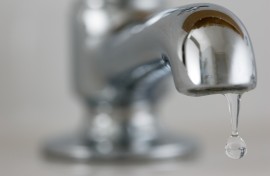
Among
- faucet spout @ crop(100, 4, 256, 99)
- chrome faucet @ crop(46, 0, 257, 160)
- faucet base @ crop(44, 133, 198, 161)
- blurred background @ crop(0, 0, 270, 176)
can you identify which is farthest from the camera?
blurred background @ crop(0, 0, 270, 176)

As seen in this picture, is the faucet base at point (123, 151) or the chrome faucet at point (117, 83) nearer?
the chrome faucet at point (117, 83)

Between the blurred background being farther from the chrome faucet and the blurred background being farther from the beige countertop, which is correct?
the chrome faucet

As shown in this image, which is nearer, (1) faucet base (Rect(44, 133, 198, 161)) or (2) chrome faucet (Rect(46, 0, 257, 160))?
(2) chrome faucet (Rect(46, 0, 257, 160))

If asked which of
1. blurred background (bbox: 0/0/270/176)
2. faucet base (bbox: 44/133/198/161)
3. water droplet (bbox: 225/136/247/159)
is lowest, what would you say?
water droplet (bbox: 225/136/247/159)

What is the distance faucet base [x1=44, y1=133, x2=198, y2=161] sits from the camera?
0.79m

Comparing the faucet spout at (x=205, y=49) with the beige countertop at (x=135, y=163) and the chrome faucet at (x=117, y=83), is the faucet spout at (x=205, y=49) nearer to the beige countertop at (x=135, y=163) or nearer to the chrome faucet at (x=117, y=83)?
the chrome faucet at (x=117, y=83)

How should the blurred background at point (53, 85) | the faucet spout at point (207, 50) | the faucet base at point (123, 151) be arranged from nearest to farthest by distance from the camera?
the faucet spout at point (207, 50) → the faucet base at point (123, 151) → the blurred background at point (53, 85)

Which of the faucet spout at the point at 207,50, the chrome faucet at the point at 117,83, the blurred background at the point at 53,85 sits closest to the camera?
the faucet spout at the point at 207,50

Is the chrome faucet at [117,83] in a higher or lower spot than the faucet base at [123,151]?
higher

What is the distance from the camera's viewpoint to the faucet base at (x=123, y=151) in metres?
0.79

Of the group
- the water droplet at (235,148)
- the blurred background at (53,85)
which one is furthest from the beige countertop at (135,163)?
the water droplet at (235,148)

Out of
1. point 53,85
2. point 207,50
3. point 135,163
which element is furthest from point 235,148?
point 53,85

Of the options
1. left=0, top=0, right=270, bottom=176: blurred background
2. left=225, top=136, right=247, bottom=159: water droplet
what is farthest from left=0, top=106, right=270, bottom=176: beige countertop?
left=225, top=136, right=247, bottom=159: water droplet

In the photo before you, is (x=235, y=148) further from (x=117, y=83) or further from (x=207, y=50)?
(x=117, y=83)
